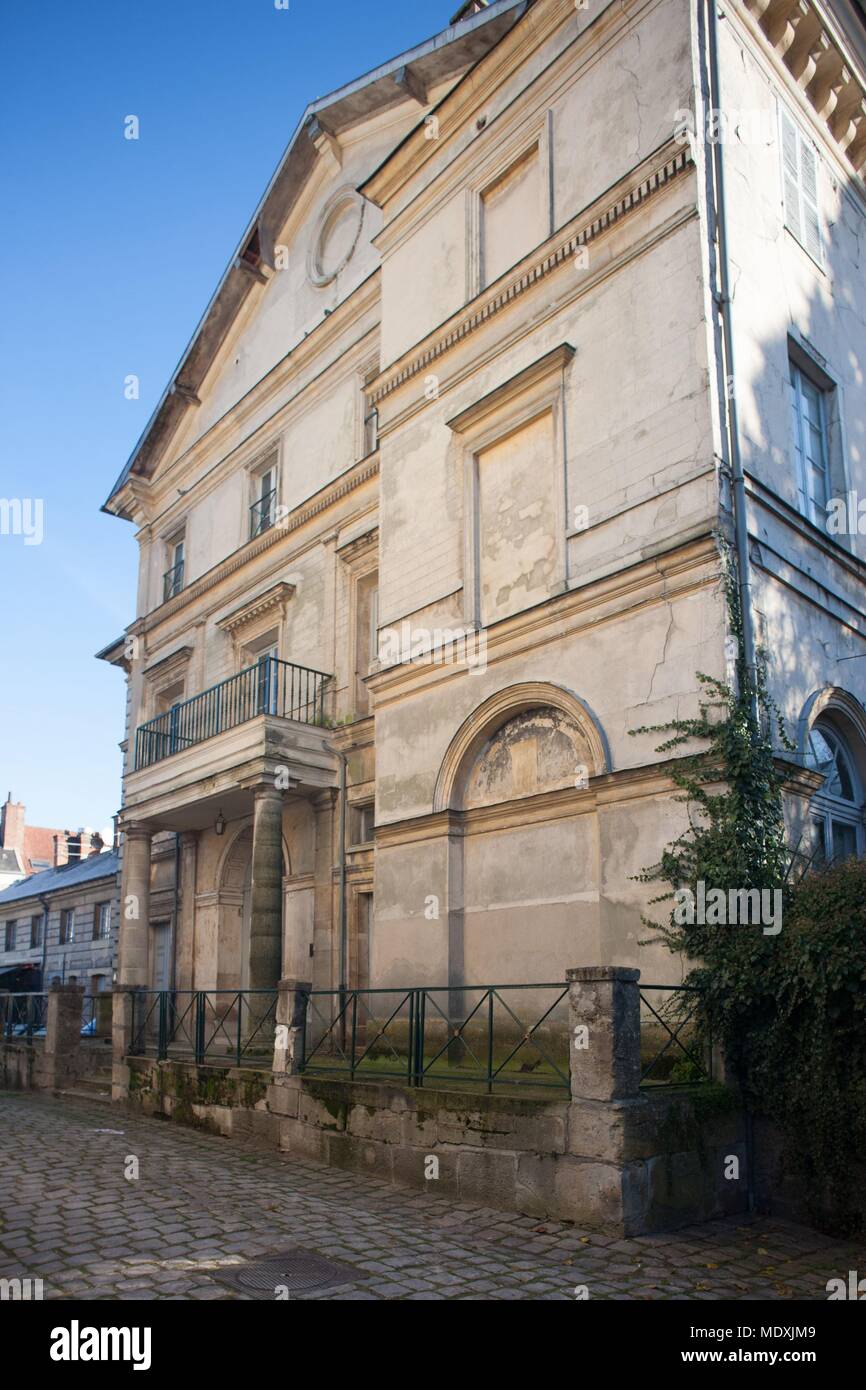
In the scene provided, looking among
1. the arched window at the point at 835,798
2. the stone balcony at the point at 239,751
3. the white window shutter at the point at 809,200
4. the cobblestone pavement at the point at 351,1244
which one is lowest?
the cobblestone pavement at the point at 351,1244

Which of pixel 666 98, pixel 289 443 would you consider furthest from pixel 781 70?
pixel 289 443

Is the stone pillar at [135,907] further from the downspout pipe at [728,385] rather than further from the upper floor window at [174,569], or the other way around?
the downspout pipe at [728,385]

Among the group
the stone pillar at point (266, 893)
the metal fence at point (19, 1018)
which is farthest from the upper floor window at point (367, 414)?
the metal fence at point (19, 1018)

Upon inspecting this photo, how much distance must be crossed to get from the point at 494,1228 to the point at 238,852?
1231cm

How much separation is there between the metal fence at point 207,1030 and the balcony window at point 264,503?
872cm

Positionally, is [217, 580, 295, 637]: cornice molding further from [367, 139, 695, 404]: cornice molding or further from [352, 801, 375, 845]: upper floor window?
[352, 801, 375, 845]: upper floor window

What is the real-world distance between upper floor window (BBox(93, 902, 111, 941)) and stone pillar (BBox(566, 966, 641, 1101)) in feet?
82.6

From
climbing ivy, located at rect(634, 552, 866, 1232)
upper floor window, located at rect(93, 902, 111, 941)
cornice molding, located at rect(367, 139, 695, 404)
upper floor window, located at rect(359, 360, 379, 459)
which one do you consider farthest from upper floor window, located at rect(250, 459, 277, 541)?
upper floor window, located at rect(93, 902, 111, 941)

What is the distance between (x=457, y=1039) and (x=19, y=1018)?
43.8ft

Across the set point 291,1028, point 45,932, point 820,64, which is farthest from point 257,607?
point 45,932

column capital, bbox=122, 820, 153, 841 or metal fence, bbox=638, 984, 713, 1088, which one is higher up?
column capital, bbox=122, 820, 153, 841

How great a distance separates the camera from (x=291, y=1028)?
11.2 meters

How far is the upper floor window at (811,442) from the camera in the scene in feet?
40.2

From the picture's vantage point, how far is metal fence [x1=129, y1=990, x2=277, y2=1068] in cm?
1289
